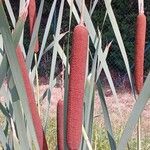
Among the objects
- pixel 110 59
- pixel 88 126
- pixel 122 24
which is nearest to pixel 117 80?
pixel 110 59

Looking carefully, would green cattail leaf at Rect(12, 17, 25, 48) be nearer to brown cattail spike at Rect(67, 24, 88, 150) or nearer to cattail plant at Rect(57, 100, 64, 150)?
brown cattail spike at Rect(67, 24, 88, 150)

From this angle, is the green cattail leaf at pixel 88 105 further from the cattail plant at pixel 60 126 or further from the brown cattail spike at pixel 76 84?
the brown cattail spike at pixel 76 84

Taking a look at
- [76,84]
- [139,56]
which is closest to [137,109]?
[76,84]

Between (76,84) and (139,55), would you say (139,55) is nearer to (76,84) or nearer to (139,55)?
(139,55)

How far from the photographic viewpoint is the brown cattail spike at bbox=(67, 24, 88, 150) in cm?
75

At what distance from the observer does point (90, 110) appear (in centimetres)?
98

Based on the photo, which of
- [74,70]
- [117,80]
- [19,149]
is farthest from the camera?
[117,80]

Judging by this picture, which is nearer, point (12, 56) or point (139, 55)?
point (12, 56)

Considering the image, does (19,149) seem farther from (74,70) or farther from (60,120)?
(74,70)

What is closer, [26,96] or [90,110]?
[26,96]

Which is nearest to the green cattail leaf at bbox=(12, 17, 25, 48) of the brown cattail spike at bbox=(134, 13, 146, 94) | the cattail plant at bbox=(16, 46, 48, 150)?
the cattail plant at bbox=(16, 46, 48, 150)

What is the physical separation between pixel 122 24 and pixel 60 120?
6.24 m

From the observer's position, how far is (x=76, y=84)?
753 millimetres

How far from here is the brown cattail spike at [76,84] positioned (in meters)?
0.75
